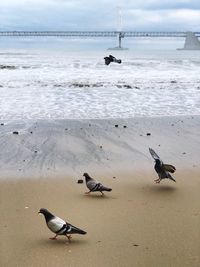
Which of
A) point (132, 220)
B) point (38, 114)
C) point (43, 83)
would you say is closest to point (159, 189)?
point (132, 220)

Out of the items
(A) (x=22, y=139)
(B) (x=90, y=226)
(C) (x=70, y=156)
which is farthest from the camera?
(A) (x=22, y=139)

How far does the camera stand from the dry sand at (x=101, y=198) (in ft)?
12.4

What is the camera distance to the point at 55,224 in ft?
13.0

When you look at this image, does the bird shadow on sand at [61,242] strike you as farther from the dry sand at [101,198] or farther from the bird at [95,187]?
the bird at [95,187]

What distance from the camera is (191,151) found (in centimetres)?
753

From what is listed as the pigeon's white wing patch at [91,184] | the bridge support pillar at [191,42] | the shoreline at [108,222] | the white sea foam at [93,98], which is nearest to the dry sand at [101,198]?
the shoreline at [108,222]

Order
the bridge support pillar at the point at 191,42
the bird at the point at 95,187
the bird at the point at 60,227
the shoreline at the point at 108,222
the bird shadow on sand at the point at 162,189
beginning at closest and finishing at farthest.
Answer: the shoreline at the point at 108,222
the bird at the point at 60,227
the bird at the point at 95,187
the bird shadow on sand at the point at 162,189
the bridge support pillar at the point at 191,42

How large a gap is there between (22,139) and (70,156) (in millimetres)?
1387

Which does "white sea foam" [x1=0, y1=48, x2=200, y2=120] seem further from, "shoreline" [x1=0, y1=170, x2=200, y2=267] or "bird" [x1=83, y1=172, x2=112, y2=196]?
"bird" [x1=83, y1=172, x2=112, y2=196]

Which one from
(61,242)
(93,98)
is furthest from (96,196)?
(93,98)

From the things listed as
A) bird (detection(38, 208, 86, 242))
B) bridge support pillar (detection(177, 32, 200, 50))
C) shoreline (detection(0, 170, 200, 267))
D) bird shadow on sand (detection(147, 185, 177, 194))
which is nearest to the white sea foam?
shoreline (detection(0, 170, 200, 267))

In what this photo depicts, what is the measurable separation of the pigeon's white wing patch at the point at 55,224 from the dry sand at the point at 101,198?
0.38 feet

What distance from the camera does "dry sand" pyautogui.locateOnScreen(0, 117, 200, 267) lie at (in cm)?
379

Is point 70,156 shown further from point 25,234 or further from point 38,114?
point 38,114
